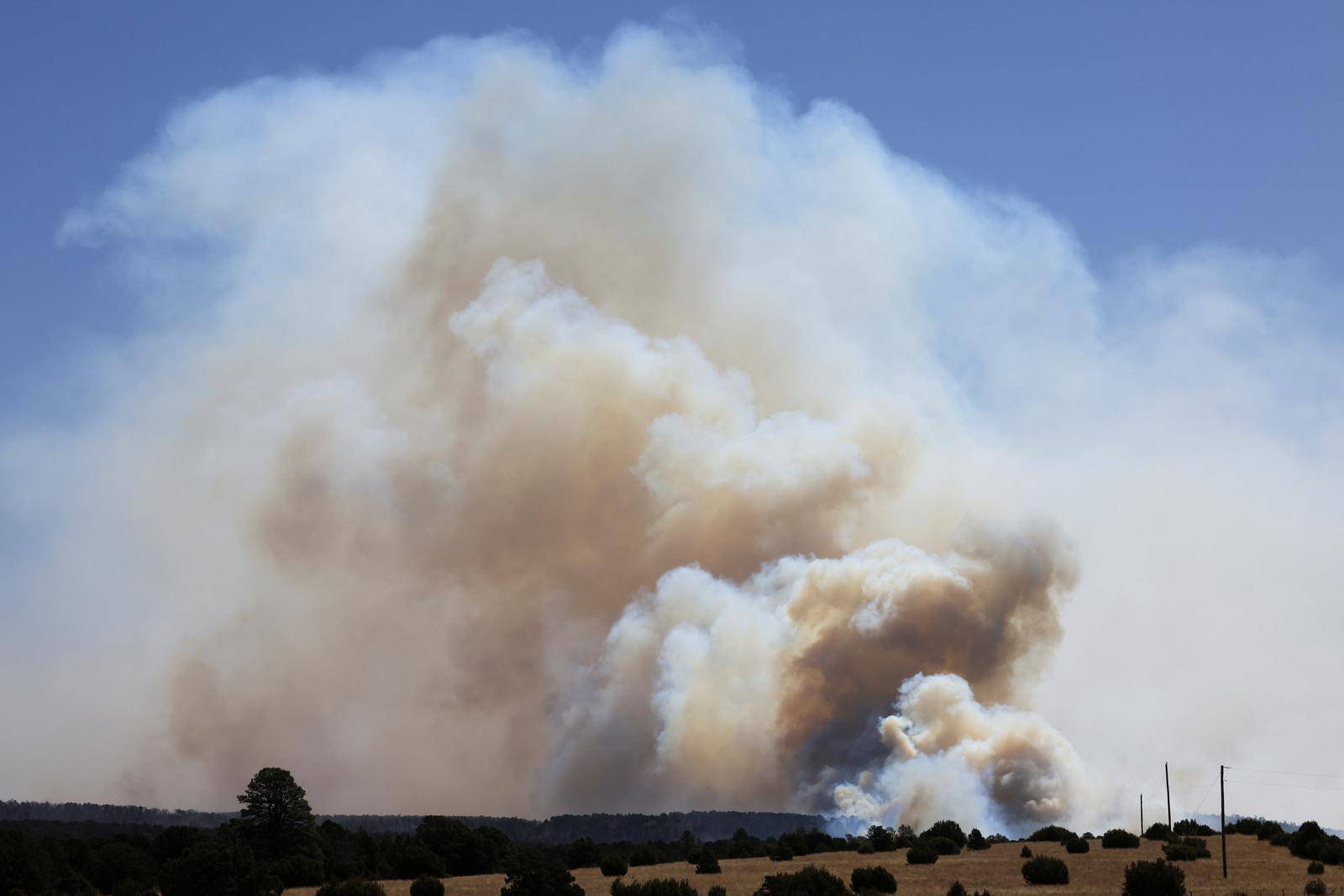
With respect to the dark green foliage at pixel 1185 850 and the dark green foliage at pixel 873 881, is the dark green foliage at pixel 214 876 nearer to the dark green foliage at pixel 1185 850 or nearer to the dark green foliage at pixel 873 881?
the dark green foliage at pixel 873 881

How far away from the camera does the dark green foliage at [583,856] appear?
97.4 m

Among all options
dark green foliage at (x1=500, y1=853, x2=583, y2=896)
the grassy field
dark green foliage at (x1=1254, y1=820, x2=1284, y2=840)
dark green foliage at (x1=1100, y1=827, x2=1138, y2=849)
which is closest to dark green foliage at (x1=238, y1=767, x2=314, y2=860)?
the grassy field

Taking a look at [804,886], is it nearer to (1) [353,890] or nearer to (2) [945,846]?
(1) [353,890]

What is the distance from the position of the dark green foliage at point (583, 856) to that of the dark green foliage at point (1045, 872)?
123ft

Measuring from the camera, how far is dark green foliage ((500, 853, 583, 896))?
61.0 meters

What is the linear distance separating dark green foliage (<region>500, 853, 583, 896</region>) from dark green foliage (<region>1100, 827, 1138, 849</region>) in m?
37.8

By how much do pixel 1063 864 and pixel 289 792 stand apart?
55113 mm

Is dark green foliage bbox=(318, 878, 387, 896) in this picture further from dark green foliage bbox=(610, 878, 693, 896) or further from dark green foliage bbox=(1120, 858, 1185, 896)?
dark green foliage bbox=(1120, 858, 1185, 896)

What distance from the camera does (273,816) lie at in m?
92.7

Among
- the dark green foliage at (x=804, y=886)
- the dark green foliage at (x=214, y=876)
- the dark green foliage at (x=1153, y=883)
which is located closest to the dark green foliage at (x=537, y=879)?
the dark green foliage at (x=804, y=886)

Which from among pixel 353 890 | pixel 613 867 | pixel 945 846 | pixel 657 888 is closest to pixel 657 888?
pixel 657 888

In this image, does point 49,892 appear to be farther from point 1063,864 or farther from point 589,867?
point 1063,864

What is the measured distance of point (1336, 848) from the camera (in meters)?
74.1

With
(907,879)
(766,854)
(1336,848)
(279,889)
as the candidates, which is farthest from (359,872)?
(1336,848)
